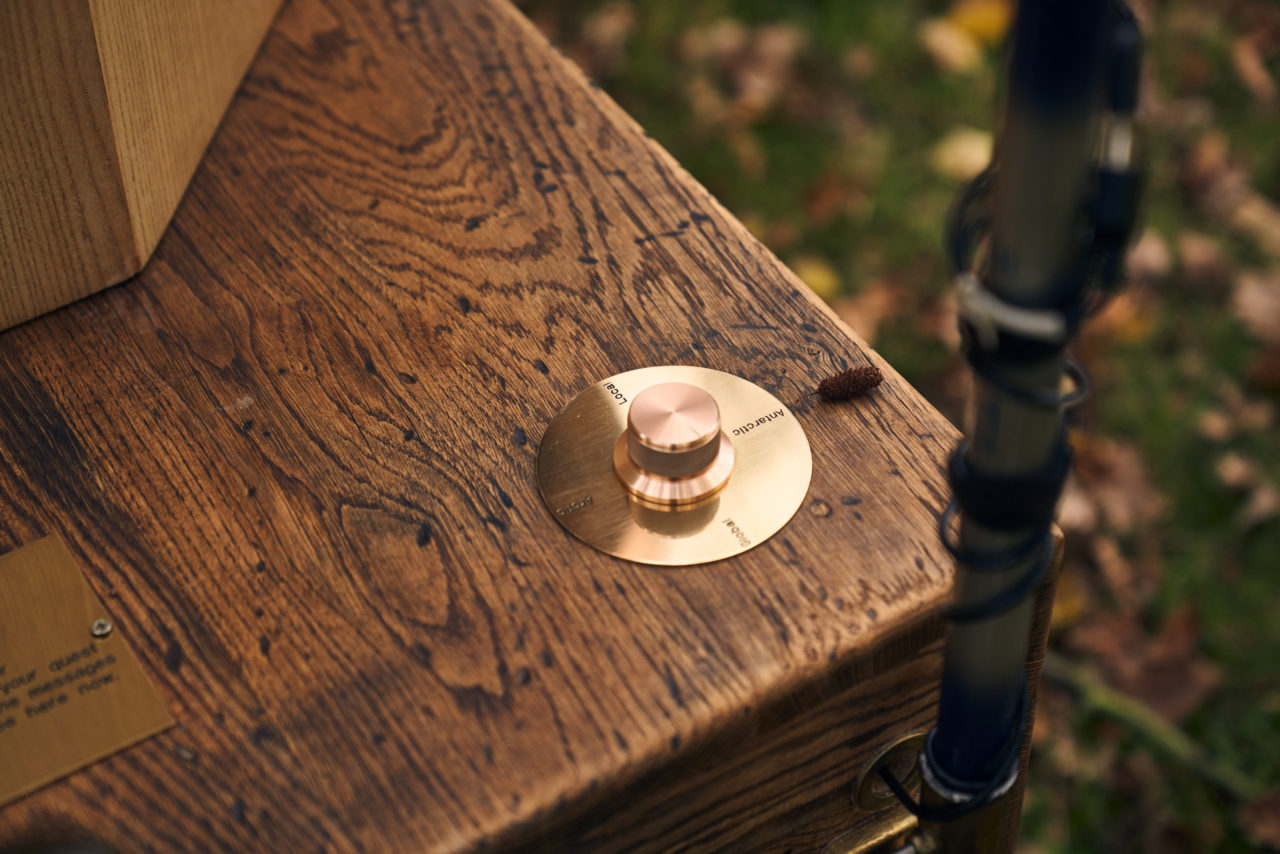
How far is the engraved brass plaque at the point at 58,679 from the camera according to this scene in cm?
62

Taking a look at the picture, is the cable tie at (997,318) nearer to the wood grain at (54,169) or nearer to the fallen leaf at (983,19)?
the wood grain at (54,169)

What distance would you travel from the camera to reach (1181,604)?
4.58ft

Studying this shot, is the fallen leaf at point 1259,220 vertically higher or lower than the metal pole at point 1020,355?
lower

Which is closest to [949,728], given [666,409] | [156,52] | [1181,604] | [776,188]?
[666,409]

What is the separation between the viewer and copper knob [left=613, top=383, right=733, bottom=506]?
68cm

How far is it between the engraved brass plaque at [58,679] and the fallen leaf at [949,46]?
63.4 inches

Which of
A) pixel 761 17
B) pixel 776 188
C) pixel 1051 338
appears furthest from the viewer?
pixel 761 17

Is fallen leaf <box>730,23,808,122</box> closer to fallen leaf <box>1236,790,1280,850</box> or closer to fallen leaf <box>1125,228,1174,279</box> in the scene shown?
fallen leaf <box>1125,228,1174,279</box>

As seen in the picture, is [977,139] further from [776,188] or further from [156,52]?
[156,52]

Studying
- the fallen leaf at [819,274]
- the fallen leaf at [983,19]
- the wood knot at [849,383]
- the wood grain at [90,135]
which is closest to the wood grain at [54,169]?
the wood grain at [90,135]

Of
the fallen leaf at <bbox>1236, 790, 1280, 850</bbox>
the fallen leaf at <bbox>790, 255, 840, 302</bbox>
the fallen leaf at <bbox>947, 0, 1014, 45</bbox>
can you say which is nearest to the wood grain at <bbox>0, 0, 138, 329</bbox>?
the fallen leaf at <bbox>790, 255, 840, 302</bbox>

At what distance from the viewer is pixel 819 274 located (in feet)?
5.59

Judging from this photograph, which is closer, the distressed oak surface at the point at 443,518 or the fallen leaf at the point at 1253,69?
the distressed oak surface at the point at 443,518

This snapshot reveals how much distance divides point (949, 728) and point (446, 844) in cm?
25
